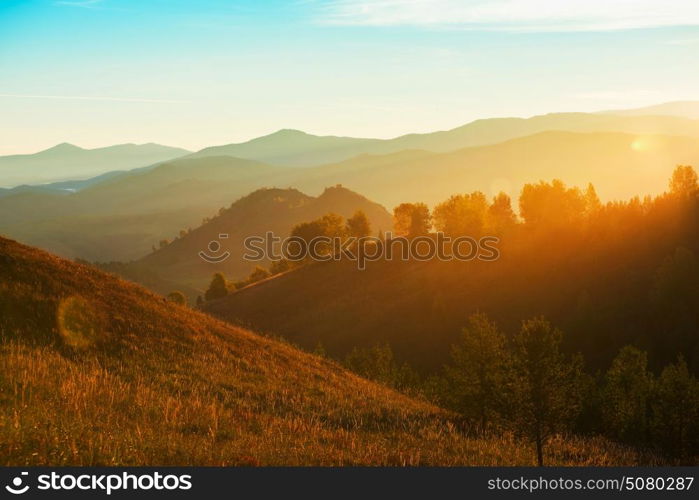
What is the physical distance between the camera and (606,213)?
110062 millimetres

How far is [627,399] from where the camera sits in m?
46.6

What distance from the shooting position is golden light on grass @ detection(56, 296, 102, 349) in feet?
89.3

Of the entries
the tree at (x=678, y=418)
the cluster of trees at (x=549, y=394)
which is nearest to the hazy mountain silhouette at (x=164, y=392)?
the cluster of trees at (x=549, y=394)

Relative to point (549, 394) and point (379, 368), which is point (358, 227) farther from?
point (549, 394)

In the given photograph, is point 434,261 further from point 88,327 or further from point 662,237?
point 88,327

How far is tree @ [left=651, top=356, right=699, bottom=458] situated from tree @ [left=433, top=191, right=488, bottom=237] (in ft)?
269

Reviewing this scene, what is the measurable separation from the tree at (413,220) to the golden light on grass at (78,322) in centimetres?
11524

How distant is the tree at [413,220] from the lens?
144 metres

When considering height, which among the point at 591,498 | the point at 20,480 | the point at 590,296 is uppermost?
the point at 20,480

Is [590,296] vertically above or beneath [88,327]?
beneath

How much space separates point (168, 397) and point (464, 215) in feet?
358

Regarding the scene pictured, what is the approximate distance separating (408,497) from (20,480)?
706 cm

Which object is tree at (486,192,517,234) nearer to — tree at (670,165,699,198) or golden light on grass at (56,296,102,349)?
tree at (670,165,699,198)

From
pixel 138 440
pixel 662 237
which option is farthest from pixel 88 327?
pixel 662 237
